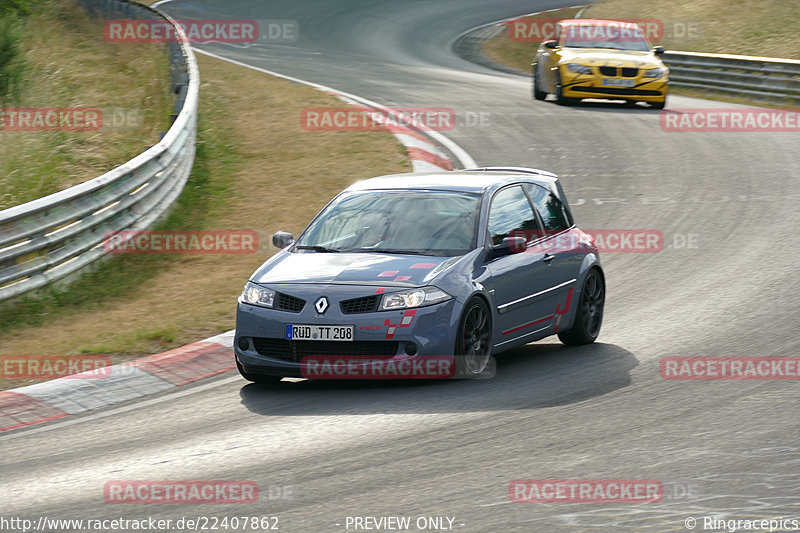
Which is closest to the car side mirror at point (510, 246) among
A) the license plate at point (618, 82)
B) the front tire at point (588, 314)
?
the front tire at point (588, 314)

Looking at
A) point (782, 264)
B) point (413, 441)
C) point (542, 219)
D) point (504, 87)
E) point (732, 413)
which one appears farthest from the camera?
point (504, 87)

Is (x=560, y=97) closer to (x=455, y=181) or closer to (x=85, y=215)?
(x=85, y=215)

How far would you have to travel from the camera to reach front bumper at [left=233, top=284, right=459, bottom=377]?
27.9 feet

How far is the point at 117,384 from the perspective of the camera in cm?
920

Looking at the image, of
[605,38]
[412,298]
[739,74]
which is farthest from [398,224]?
[739,74]

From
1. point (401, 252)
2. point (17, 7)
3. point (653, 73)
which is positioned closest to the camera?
point (401, 252)

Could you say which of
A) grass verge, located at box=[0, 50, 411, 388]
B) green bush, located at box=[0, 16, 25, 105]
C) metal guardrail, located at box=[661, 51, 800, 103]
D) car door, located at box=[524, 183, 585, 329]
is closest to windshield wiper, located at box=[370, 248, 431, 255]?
car door, located at box=[524, 183, 585, 329]

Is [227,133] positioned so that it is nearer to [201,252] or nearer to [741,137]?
[201,252]

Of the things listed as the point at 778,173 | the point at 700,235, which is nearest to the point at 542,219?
the point at 700,235

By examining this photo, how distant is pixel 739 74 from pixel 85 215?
17.4 meters

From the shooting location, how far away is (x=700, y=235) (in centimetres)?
1434

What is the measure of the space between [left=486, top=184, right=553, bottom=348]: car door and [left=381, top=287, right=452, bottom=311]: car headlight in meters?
0.63

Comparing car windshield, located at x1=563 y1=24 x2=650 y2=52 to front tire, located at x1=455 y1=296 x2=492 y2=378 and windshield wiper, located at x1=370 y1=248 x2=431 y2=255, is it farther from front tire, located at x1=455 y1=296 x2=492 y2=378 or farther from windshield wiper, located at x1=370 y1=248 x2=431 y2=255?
front tire, located at x1=455 y1=296 x2=492 y2=378

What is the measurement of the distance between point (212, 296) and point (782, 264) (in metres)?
5.79
